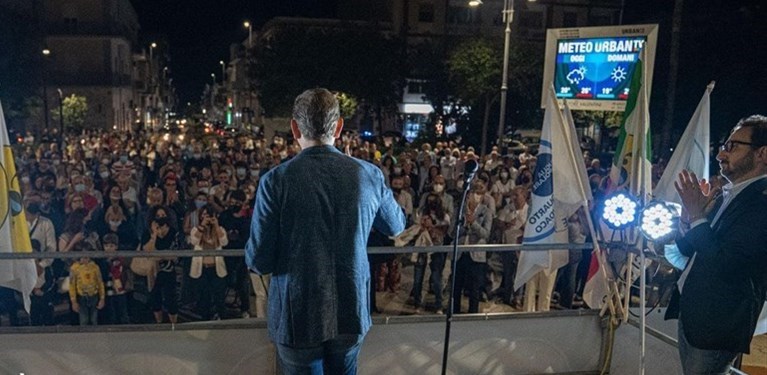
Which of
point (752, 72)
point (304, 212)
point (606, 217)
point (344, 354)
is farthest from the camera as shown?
point (752, 72)

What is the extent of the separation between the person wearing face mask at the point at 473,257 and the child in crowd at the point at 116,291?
12.2 ft

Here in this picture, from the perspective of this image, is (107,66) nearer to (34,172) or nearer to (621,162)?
(34,172)

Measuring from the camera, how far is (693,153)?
641cm

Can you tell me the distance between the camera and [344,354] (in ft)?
9.69

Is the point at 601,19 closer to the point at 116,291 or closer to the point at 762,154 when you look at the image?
the point at 116,291

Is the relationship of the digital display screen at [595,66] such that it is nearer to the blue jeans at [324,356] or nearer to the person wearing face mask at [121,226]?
the person wearing face mask at [121,226]

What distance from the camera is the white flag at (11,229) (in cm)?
460

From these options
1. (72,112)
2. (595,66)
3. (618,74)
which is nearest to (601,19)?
(72,112)

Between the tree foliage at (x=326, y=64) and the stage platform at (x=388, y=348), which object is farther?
the tree foliage at (x=326, y=64)

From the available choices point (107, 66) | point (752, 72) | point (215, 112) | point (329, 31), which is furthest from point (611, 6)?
point (215, 112)

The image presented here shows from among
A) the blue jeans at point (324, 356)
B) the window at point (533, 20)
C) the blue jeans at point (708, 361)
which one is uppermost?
the window at point (533, 20)

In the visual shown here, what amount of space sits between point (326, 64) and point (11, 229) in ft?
111

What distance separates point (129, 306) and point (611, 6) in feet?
184

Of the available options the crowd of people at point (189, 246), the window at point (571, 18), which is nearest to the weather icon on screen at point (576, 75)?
the crowd of people at point (189, 246)
